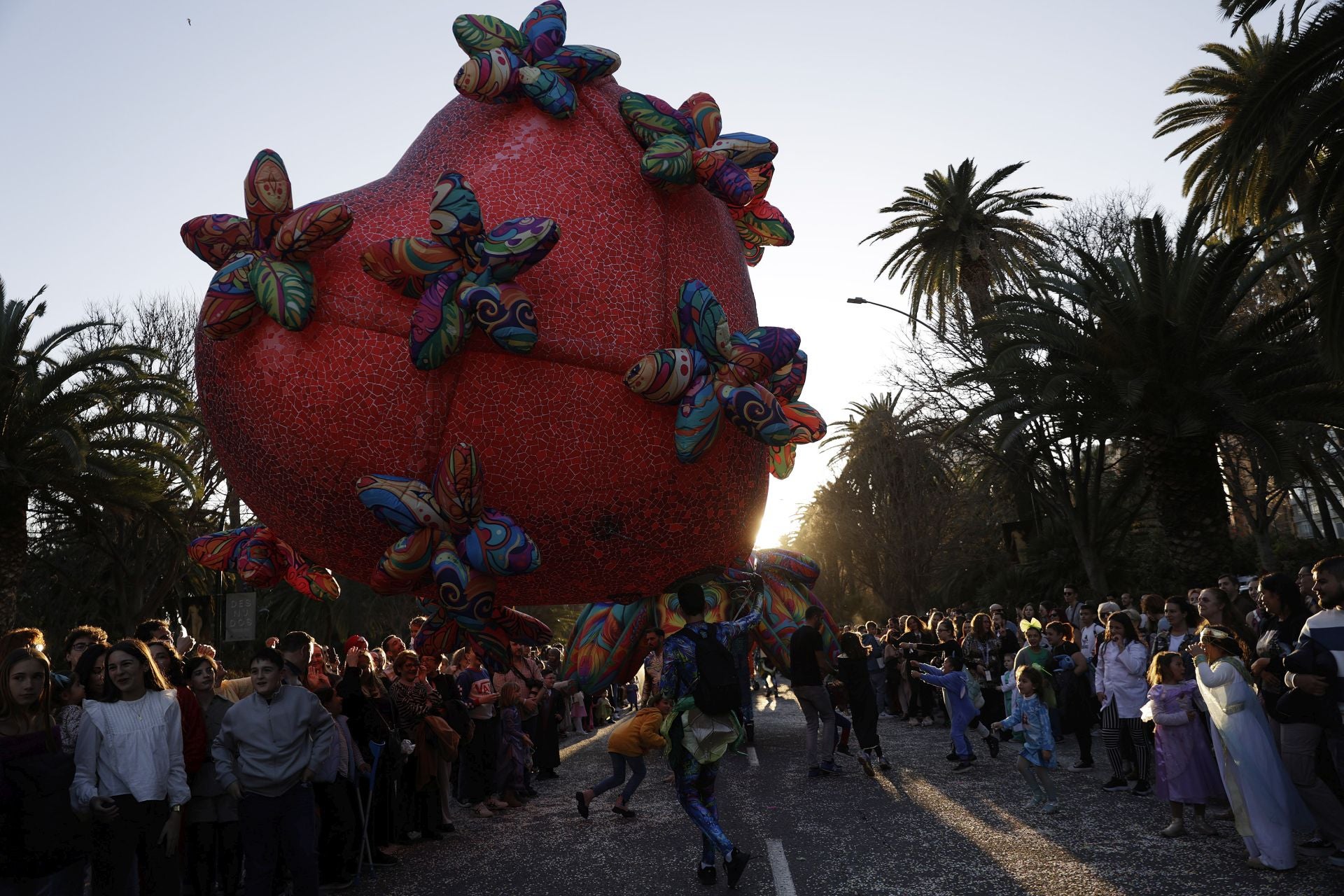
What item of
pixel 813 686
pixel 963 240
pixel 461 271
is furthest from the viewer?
pixel 963 240

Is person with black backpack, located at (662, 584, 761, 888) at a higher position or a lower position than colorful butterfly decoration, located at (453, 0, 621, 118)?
lower

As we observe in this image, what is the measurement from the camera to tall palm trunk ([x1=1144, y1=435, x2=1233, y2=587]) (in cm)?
1545

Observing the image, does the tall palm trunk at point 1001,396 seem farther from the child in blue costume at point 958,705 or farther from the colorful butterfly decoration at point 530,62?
the colorful butterfly decoration at point 530,62

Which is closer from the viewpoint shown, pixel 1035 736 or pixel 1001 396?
pixel 1035 736

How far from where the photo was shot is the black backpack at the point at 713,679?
5.93m

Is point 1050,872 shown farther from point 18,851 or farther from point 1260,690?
point 18,851

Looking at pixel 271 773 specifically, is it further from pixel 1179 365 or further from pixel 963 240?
pixel 963 240

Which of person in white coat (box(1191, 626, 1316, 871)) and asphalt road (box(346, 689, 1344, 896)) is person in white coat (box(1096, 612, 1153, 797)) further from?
person in white coat (box(1191, 626, 1316, 871))

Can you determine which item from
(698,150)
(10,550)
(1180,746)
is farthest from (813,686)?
(10,550)

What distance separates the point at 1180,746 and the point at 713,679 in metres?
3.19

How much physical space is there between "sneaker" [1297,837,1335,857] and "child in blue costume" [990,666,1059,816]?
5.52 ft

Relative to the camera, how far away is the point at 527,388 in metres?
5.40

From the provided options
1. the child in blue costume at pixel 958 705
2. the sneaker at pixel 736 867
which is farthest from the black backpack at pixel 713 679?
the child in blue costume at pixel 958 705

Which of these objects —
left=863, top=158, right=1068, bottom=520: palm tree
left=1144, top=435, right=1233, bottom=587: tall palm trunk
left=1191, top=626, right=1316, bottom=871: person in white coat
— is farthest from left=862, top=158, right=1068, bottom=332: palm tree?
left=1191, top=626, right=1316, bottom=871: person in white coat
